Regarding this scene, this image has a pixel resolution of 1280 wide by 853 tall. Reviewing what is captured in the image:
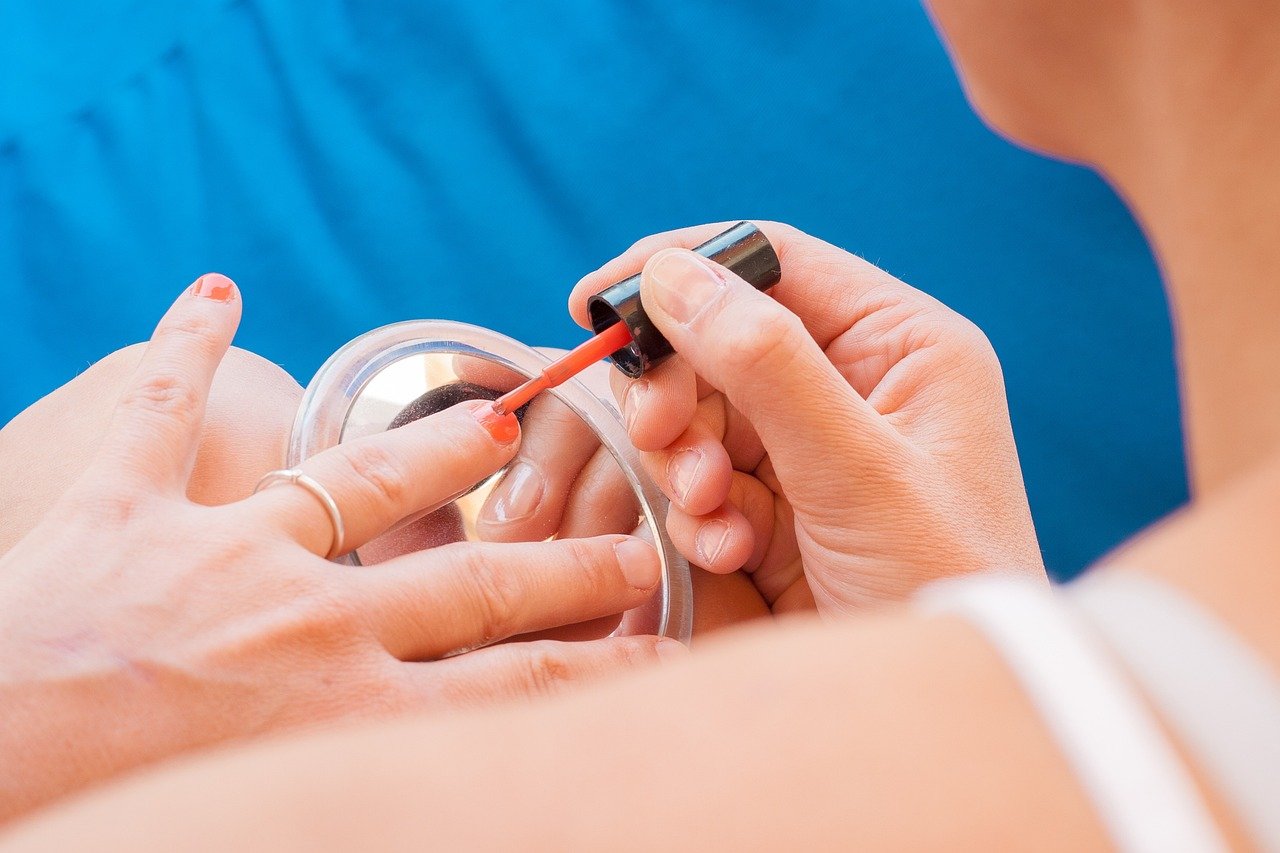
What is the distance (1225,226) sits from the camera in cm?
66

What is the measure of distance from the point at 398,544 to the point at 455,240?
55 centimetres

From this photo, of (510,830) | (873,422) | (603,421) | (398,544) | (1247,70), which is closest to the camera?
(510,830)

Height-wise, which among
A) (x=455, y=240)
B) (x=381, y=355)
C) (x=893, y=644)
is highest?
(x=455, y=240)

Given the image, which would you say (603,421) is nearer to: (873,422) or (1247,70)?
(873,422)

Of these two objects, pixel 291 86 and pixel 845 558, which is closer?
pixel 845 558

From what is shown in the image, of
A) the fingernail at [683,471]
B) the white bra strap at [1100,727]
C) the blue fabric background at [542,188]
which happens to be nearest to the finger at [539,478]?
the fingernail at [683,471]

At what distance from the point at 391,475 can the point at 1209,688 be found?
61 centimetres

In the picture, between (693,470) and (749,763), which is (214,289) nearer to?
(693,470)

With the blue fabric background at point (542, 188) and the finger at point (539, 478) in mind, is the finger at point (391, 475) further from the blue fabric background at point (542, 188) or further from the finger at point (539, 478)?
the blue fabric background at point (542, 188)

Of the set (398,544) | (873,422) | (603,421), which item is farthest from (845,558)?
(398,544)

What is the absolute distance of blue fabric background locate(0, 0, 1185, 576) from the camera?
122 cm

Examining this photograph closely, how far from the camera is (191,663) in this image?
65 centimetres

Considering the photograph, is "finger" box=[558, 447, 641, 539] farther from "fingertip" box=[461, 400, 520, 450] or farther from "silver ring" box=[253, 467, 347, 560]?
"silver ring" box=[253, 467, 347, 560]

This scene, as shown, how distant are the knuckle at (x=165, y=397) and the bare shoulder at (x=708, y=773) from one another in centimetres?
46
